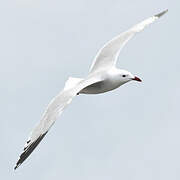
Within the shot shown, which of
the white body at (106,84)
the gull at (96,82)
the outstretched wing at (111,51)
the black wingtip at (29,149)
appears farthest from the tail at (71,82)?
the black wingtip at (29,149)

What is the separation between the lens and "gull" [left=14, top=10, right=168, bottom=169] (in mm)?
15445

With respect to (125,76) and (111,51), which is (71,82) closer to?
(125,76)

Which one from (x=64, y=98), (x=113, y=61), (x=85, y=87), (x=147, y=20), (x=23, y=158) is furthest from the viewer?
(x=147, y=20)

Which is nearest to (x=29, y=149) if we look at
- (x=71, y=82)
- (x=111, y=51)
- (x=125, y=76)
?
(x=71, y=82)

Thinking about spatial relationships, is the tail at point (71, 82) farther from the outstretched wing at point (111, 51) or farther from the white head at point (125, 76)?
the white head at point (125, 76)

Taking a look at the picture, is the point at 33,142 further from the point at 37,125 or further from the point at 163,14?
the point at 163,14

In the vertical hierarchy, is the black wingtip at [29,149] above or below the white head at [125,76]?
below

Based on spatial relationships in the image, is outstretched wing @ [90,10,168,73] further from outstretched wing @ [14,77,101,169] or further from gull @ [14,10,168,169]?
outstretched wing @ [14,77,101,169]

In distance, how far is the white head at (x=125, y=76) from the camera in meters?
18.6

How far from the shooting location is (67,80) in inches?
Answer: 742

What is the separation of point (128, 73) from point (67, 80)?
1.49 metres

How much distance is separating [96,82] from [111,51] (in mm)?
2198

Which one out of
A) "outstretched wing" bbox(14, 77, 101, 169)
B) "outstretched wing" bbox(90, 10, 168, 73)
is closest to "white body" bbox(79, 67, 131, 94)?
"outstretched wing" bbox(90, 10, 168, 73)

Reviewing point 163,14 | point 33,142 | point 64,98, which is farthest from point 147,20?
point 33,142
